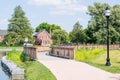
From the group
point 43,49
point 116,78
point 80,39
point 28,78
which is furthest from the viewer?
point 80,39

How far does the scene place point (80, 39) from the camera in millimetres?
76312

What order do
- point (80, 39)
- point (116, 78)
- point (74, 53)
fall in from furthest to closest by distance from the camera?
point (80, 39) < point (74, 53) < point (116, 78)

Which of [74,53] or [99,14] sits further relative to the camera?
[99,14]

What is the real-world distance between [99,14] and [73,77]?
54035mm

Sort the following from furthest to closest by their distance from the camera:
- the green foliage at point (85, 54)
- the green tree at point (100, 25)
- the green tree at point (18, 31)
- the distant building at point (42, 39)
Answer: the distant building at point (42, 39) < the green tree at point (18, 31) < the green tree at point (100, 25) < the green foliage at point (85, 54)

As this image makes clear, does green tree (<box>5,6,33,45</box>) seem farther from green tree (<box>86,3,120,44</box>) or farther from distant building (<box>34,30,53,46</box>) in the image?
green tree (<box>86,3,120,44</box>)

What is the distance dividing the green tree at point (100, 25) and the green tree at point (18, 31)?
35154mm

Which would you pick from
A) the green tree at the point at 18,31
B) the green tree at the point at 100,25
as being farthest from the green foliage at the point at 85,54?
the green tree at the point at 18,31

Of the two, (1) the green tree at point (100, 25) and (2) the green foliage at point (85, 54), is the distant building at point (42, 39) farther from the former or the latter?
(2) the green foliage at point (85, 54)

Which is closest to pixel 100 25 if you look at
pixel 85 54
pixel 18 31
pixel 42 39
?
pixel 85 54

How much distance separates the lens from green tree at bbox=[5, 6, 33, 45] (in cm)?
10206

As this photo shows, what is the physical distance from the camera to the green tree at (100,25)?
68062 millimetres

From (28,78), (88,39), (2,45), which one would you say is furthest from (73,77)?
(2,45)

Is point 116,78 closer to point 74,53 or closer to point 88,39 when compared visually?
point 74,53
